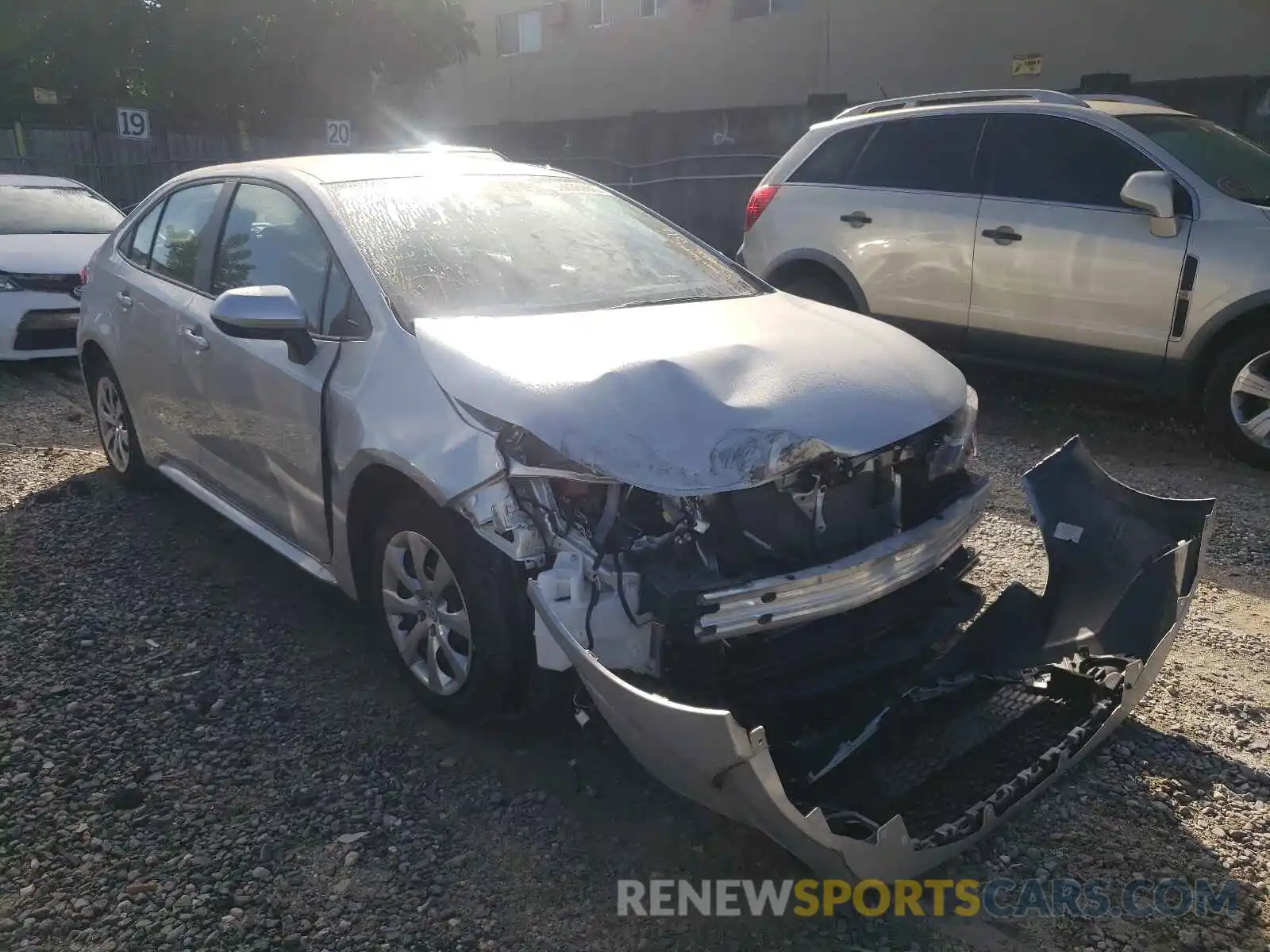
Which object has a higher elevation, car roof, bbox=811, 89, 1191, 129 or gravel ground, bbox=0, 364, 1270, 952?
car roof, bbox=811, 89, 1191, 129

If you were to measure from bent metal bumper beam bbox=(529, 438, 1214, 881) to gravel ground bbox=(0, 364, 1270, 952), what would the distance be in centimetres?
26

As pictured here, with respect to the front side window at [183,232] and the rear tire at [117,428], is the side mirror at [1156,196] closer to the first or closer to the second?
the front side window at [183,232]

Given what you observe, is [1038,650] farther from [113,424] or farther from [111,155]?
[111,155]

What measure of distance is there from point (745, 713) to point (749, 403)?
84 centimetres

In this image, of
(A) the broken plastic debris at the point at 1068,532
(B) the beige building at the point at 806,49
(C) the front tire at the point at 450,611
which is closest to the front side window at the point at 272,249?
(C) the front tire at the point at 450,611

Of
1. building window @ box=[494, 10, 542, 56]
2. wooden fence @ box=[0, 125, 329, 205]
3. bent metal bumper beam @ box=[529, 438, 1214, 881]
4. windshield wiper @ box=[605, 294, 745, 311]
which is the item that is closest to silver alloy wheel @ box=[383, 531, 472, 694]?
bent metal bumper beam @ box=[529, 438, 1214, 881]

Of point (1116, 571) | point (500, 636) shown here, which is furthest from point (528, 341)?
point (1116, 571)

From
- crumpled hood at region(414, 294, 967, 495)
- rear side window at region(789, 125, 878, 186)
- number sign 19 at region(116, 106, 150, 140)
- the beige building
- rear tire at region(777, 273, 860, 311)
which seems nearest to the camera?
crumpled hood at region(414, 294, 967, 495)

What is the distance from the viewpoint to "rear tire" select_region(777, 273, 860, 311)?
7570mm

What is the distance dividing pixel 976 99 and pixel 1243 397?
2.73 m

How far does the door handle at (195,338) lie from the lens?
4.22 m

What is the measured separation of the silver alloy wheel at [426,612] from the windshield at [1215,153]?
510cm

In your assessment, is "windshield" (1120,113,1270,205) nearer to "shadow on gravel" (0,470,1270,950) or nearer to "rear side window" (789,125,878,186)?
"rear side window" (789,125,878,186)

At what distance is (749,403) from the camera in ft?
9.46
